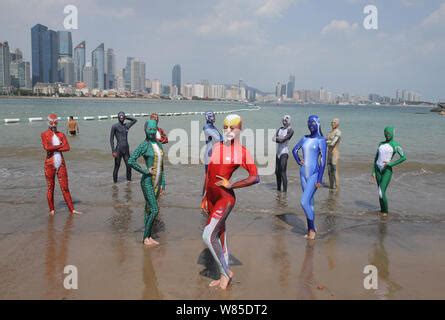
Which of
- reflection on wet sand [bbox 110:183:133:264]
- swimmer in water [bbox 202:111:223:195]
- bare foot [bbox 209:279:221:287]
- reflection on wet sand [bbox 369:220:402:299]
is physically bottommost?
reflection on wet sand [bbox 369:220:402:299]

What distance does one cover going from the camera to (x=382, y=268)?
582 cm

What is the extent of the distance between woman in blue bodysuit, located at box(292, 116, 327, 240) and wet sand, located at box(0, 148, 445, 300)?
1.70 ft

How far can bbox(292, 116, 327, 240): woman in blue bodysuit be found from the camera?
7043 millimetres

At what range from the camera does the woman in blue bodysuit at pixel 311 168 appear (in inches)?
277

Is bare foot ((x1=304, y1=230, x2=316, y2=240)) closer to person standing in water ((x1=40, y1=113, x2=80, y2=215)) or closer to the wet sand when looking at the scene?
the wet sand

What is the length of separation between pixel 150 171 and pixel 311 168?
288 centimetres

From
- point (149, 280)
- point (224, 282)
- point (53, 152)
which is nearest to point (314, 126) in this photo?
point (224, 282)

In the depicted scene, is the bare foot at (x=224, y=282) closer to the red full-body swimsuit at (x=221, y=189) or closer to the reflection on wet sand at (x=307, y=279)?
the red full-body swimsuit at (x=221, y=189)

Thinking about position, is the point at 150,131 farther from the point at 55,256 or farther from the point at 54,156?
the point at 54,156

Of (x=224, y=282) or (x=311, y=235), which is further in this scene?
(x=311, y=235)

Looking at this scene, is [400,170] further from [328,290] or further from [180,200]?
[328,290]

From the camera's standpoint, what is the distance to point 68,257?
598 centimetres

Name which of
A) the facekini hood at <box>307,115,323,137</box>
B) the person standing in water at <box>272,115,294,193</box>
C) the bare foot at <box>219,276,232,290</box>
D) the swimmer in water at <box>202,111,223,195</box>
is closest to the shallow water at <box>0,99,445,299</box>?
the bare foot at <box>219,276,232,290</box>
